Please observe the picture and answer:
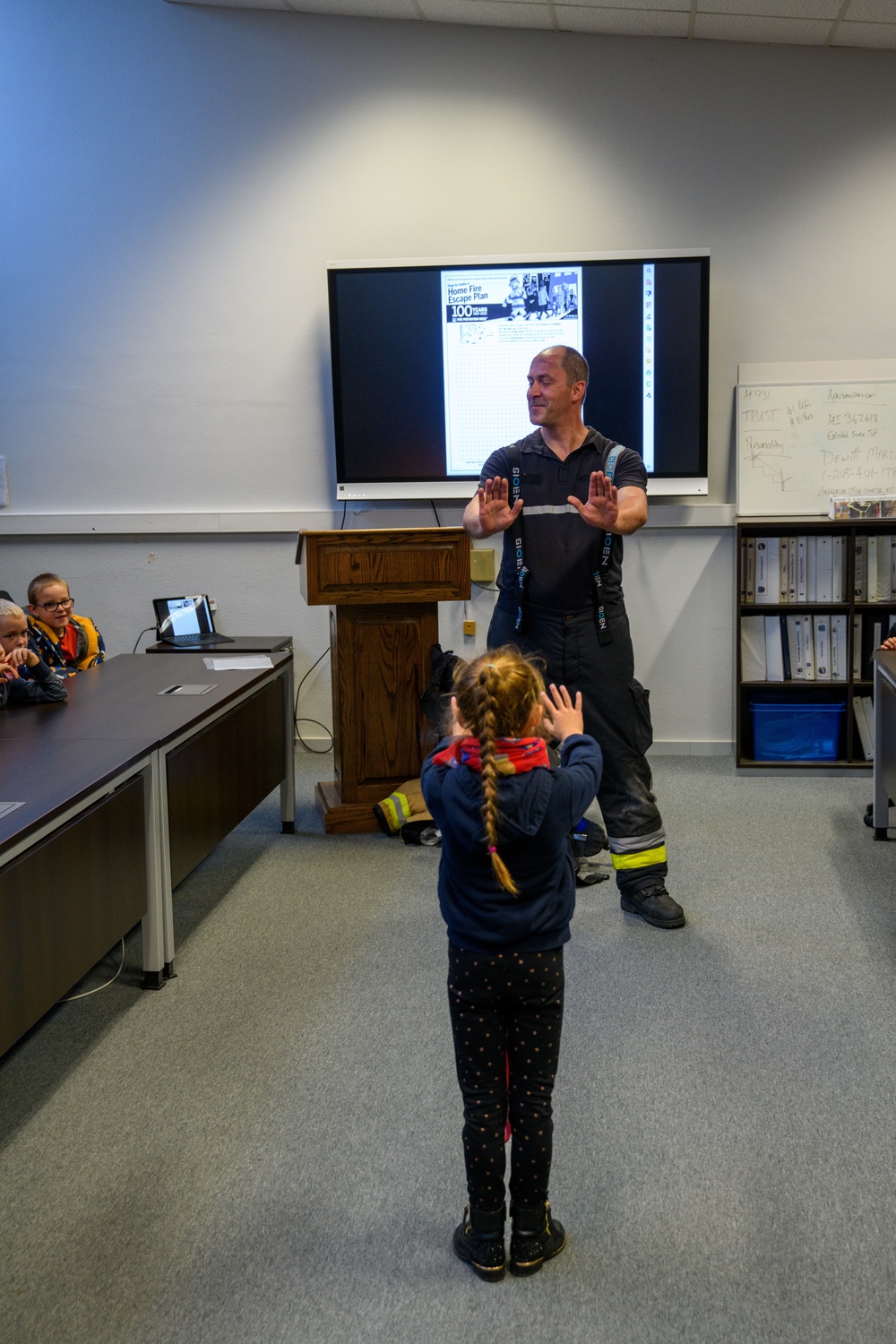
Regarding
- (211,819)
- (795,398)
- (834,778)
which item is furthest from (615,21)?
(211,819)

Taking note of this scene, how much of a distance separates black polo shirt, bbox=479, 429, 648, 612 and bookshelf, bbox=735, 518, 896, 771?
1864 mm

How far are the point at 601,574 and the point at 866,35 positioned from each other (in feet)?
10.1

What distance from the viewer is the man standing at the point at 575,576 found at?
3.06 meters

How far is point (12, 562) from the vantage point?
211 inches

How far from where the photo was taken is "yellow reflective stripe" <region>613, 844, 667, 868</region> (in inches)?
126

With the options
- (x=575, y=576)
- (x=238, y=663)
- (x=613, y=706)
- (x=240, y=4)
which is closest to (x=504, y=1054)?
(x=613, y=706)

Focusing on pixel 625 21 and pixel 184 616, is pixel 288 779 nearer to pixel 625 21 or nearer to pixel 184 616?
pixel 184 616

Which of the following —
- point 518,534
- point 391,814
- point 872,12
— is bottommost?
point 391,814

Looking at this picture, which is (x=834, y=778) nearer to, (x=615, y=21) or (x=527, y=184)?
(x=527, y=184)

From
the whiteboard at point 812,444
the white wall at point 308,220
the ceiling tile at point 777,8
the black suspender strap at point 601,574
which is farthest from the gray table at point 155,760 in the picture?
the ceiling tile at point 777,8

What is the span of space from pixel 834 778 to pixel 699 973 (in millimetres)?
2222

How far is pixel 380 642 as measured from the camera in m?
4.12

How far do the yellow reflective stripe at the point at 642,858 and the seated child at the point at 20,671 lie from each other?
174 centimetres

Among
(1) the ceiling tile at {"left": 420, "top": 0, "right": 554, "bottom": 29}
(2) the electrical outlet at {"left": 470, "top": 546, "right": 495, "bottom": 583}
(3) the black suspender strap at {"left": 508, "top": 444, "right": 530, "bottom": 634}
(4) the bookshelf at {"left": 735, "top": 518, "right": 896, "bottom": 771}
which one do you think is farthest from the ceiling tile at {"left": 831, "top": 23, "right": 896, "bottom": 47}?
(3) the black suspender strap at {"left": 508, "top": 444, "right": 530, "bottom": 634}
